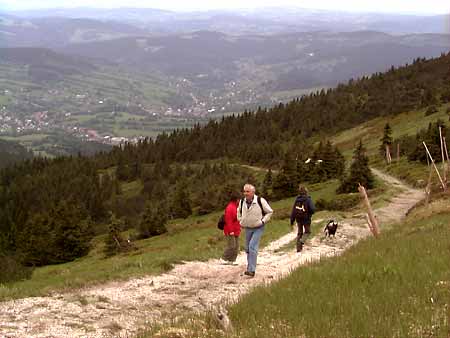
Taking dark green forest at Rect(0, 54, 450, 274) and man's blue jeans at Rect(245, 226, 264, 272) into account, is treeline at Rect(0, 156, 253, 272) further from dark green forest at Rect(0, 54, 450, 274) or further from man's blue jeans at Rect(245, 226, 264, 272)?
man's blue jeans at Rect(245, 226, 264, 272)

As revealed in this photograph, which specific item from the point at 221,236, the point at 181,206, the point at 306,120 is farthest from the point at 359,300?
the point at 306,120

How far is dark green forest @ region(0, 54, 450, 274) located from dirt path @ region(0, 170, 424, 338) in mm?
48555

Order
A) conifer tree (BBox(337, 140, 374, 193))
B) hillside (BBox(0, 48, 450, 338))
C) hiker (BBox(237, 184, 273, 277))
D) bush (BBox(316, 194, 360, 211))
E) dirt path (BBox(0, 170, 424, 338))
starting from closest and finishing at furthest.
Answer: hillside (BBox(0, 48, 450, 338))
dirt path (BBox(0, 170, 424, 338))
hiker (BBox(237, 184, 273, 277))
bush (BBox(316, 194, 360, 211))
conifer tree (BBox(337, 140, 374, 193))

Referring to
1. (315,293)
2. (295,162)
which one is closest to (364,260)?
(315,293)

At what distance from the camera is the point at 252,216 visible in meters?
17.1

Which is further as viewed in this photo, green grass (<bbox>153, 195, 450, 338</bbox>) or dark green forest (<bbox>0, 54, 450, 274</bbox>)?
→ dark green forest (<bbox>0, 54, 450, 274</bbox>)

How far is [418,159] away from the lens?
70.2m

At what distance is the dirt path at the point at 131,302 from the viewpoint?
11.4m

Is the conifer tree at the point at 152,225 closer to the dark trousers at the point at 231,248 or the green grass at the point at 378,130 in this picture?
the green grass at the point at 378,130

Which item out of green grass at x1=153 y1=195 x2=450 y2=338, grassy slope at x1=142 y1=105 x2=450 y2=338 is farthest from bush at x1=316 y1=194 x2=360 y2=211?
green grass at x1=153 y1=195 x2=450 y2=338

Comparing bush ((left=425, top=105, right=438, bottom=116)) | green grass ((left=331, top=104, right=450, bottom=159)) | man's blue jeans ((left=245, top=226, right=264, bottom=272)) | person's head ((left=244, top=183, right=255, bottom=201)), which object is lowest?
green grass ((left=331, top=104, right=450, bottom=159))

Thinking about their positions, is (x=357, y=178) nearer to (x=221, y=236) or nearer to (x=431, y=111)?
(x=221, y=236)

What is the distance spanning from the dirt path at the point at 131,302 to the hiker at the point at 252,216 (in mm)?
828

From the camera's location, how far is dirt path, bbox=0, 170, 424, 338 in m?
11.4
